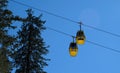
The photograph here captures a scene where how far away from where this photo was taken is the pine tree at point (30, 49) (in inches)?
2167

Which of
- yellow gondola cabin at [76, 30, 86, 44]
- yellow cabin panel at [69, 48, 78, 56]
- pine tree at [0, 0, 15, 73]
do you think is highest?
pine tree at [0, 0, 15, 73]

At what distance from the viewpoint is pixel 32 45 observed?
184ft

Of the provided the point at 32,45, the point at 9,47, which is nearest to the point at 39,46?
the point at 32,45

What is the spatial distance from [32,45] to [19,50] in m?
1.41

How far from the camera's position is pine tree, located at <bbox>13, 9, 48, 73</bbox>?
5503 centimetres

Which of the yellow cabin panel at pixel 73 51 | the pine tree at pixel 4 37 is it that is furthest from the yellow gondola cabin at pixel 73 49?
the pine tree at pixel 4 37

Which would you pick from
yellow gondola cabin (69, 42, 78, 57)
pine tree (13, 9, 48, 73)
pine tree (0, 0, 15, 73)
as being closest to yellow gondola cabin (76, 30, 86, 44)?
yellow gondola cabin (69, 42, 78, 57)

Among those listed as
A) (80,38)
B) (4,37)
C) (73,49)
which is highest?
(4,37)

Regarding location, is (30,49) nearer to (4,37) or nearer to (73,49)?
(4,37)

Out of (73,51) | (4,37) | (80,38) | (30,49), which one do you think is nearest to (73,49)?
(73,51)

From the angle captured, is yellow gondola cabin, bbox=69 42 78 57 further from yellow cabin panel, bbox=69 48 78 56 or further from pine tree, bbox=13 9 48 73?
pine tree, bbox=13 9 48 73

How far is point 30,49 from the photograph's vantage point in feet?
183

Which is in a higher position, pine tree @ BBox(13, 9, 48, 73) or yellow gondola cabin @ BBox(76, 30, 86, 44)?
pine tree @ BBox(13, 9, 48, 73)

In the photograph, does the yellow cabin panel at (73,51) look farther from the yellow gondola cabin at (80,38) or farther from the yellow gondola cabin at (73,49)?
the yellow gondola cabin at (80,38)
